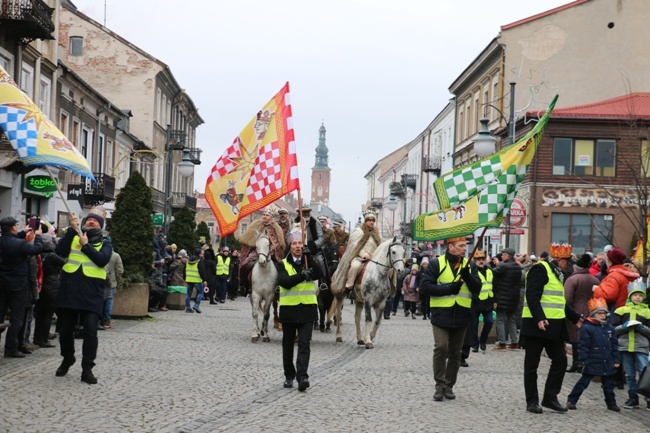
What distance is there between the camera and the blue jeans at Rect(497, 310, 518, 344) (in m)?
17.9

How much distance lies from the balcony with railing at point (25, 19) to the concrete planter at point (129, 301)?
30.9 ft

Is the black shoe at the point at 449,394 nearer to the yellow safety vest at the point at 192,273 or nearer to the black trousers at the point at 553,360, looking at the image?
the black trousers at the point at 553,360

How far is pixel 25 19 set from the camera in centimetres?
2584

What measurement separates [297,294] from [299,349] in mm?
645

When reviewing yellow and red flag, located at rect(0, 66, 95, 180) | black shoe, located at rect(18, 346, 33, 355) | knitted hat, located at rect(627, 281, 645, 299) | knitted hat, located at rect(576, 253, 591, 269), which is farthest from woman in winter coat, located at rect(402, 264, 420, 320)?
yellow and red flag, located at rect(0, 66, 95, 180)

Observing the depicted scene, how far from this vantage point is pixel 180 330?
61.8 feet

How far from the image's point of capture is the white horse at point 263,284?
659 inches

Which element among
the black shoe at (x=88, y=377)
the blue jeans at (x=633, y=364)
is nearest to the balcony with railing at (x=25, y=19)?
the black shoe at (x=88, y=377)

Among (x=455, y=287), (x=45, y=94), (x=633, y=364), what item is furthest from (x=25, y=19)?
(x=633, y=364)

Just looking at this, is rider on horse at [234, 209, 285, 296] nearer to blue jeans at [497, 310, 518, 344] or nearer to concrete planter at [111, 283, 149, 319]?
concrete planter at [111, 283, 149, 319]

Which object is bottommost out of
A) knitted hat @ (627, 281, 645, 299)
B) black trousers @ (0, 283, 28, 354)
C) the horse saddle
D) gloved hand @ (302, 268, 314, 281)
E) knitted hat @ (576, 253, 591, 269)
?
black trousers @ (0, 283, 28, 354)

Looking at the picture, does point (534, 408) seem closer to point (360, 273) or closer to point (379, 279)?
point (379, 279)

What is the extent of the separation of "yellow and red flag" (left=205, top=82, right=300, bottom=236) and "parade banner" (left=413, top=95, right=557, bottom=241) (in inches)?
130

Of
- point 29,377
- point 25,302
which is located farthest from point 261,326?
point 29,377
